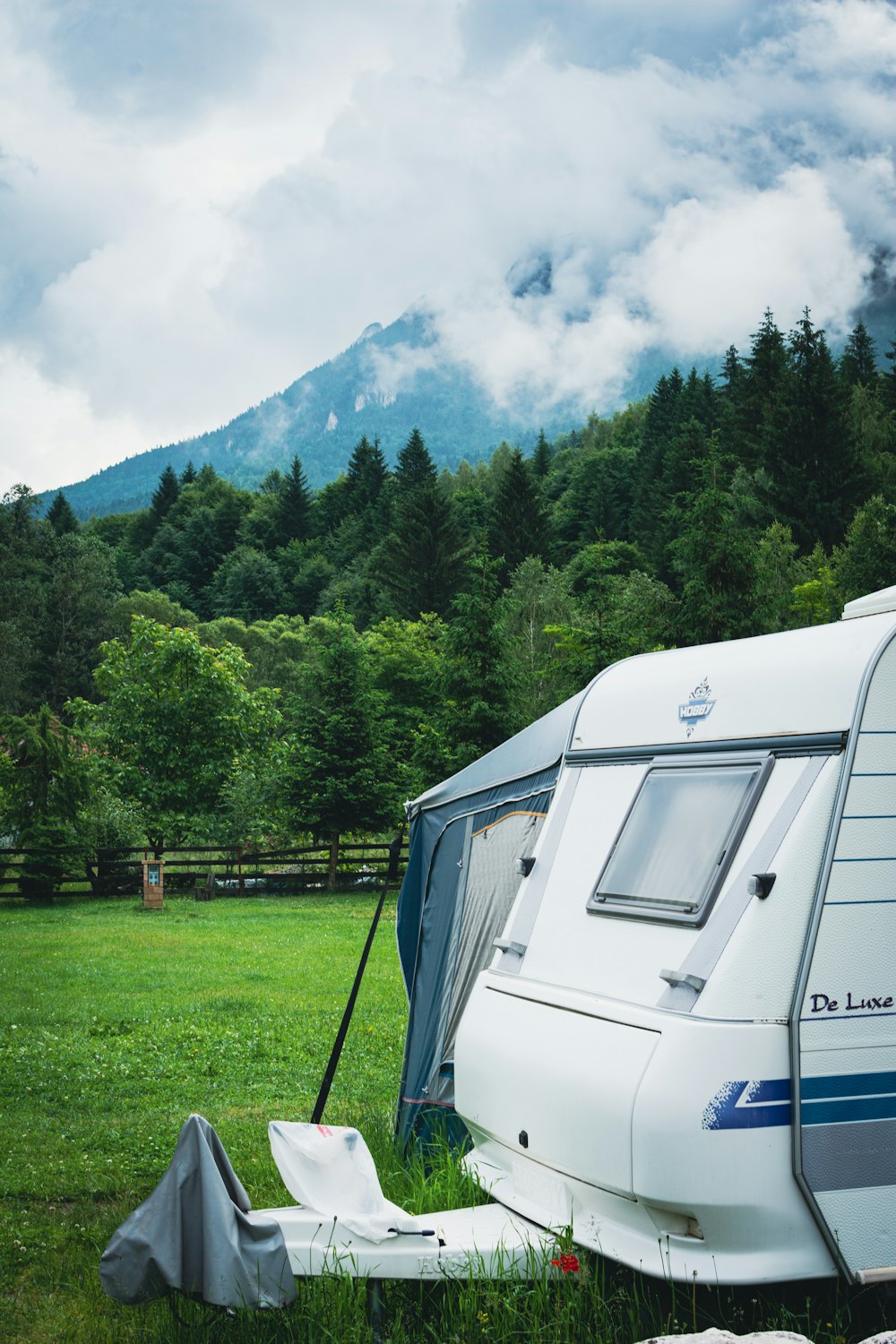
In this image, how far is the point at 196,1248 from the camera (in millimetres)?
3805

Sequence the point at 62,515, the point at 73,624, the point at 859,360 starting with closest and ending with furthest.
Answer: the point at 859,360
the point at 73,624
the point at 62,515

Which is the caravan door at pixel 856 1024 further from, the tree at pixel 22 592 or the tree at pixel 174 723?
the tree at pixel 22 592

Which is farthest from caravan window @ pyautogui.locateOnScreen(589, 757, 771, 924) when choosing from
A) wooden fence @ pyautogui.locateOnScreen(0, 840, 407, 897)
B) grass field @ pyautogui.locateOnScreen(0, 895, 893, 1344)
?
wooden fence @ pyautogui.locateOnScreen(0, 840, 407, 897)

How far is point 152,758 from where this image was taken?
3097 centimetres

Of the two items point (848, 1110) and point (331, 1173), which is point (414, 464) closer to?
point (331, 1173)

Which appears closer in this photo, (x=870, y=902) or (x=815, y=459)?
(x=870, y=902)

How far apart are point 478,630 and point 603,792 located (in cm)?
1859

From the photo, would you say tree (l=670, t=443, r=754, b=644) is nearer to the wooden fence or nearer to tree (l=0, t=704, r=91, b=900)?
the wooden fence

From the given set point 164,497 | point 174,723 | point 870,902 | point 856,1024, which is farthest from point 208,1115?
point 164,497

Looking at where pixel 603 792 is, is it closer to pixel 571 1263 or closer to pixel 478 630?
pixel 571 1263

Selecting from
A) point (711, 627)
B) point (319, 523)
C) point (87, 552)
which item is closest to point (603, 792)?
point (711, 627)

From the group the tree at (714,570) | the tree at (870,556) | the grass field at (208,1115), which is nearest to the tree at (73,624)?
the tree at (870,556)

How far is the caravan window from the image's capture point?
14.2 feet

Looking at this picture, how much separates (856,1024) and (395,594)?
51778mm
